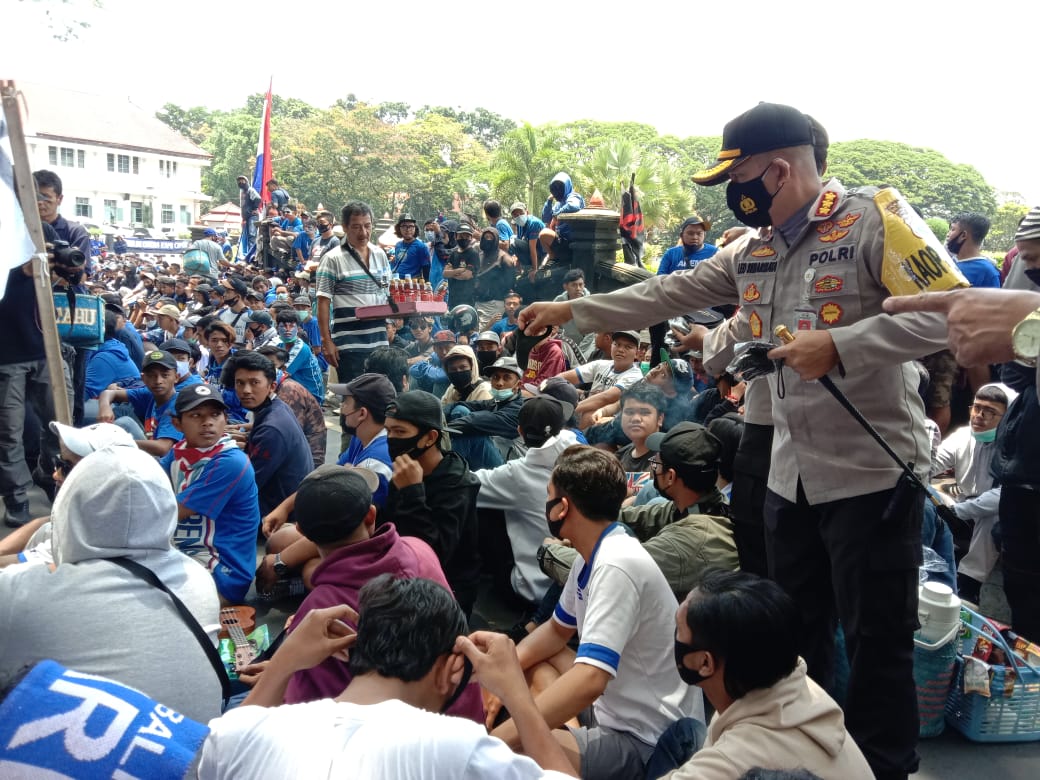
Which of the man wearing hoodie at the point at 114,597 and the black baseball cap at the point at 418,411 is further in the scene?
the black baseball cap at the point at 418,411

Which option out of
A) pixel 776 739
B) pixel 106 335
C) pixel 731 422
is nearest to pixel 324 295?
pixel 106 335

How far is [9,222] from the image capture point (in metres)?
3.86

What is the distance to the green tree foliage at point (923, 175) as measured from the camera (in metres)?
53.7

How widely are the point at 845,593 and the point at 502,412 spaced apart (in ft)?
10.4

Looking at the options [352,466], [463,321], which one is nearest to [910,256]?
[352,466]

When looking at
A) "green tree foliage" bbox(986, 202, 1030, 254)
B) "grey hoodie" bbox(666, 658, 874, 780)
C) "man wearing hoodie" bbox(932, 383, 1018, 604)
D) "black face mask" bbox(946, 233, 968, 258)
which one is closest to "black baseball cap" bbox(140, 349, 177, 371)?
"grey hoodie" bbox(666, 658, 874, 780)

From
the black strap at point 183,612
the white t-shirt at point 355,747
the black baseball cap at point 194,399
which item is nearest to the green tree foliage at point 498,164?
the black baseball cap at point 194,399

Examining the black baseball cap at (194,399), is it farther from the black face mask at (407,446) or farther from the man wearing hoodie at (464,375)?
the man wearing hoodie at (464,375)

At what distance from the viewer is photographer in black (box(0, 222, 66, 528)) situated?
17.6 feet

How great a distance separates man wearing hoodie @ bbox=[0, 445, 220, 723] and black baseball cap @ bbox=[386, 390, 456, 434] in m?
1.55

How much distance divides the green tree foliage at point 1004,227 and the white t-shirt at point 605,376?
145 feet

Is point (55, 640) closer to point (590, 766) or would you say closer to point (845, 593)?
point (590, 766)

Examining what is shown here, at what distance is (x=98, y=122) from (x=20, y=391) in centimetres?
6345

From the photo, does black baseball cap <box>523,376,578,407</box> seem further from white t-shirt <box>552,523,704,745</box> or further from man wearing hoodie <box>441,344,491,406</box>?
white t-shirt <box>552,523,704,745</box>
